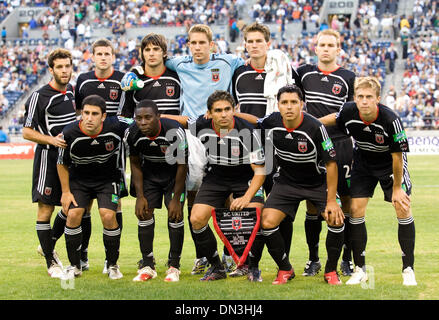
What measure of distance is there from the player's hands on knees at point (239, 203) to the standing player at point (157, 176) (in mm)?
641

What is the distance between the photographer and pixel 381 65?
119 ft

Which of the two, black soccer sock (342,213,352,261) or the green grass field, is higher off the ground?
black soccer sock (342,213,352,261)

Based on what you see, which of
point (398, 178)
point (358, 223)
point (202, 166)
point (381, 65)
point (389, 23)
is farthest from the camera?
point (389, 23)

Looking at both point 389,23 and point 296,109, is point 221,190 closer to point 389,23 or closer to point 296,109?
point 296,109

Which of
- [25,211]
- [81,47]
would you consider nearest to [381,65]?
[81,47]

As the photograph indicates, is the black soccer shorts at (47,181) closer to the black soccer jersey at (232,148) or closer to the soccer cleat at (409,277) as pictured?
the black soccer jersey at (232,148)

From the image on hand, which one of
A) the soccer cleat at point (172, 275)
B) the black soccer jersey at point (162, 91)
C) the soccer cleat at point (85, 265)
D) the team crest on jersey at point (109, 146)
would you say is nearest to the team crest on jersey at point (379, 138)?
the black soccer jersey at point (162, 91)

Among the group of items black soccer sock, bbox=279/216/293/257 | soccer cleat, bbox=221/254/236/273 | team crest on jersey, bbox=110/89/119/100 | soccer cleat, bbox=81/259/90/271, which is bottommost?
soccer cleat, bbox=81/259/90/271

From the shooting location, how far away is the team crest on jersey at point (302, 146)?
7.23m

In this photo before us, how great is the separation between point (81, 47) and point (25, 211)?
28.3m

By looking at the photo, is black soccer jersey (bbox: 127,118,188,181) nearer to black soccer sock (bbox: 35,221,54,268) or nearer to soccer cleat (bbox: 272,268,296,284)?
black soccer sock (bbox: 35,221,54,268)

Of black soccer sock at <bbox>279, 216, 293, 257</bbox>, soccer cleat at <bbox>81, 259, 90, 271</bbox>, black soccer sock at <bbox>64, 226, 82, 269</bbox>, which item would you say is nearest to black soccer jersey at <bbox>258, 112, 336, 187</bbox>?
black soccer sock at <bbox>279, 216, 293, 257</bbox>

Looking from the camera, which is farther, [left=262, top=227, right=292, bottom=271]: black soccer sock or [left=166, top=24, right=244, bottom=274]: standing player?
[left=166, top=24, right=244, bottom=274]: standing player

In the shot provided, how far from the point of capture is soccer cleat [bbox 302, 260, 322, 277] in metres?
7.74
